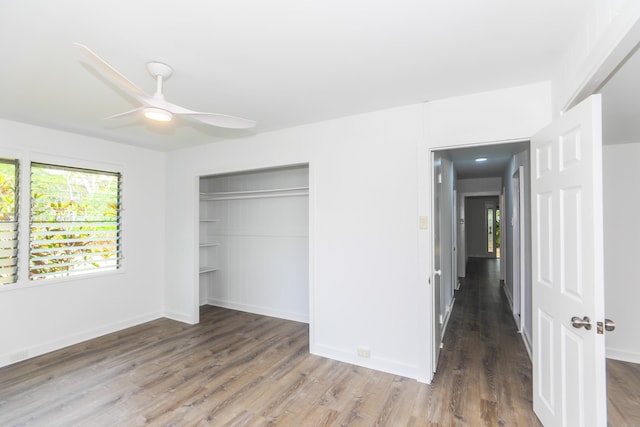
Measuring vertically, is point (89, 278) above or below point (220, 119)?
below

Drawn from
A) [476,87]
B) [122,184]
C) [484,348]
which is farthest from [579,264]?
[122,184]

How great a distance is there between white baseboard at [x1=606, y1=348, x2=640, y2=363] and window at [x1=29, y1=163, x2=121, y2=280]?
19.9 feet

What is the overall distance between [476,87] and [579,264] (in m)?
1.55

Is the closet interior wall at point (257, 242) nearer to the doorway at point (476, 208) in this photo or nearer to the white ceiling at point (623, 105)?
the doorway at point (476, 208)

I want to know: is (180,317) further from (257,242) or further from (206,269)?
(257,242)

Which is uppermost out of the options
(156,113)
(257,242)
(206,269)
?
(156,113)

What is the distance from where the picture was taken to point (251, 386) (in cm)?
274

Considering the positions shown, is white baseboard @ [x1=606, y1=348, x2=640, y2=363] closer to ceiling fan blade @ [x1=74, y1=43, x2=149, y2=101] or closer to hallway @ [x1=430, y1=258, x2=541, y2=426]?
hallway @ [x1=430, y1=258, x2=541, y2=426]

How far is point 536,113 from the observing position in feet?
7.85

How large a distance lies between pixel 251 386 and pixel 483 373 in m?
2.19

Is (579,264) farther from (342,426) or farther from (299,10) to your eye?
(299,10)

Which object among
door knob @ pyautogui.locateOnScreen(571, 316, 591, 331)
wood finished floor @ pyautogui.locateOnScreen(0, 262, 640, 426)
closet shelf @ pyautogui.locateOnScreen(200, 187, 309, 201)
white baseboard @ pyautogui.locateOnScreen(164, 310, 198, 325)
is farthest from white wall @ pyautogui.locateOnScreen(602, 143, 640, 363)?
white baseboard @ pyautogui.locateOnScreen(164, 310, 198, 325)

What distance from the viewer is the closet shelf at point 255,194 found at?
4.39 m

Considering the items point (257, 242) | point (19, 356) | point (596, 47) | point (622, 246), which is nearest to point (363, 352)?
point (257, 242)
